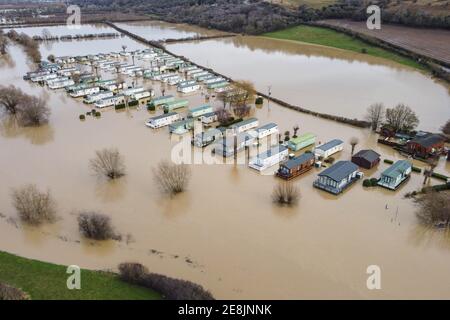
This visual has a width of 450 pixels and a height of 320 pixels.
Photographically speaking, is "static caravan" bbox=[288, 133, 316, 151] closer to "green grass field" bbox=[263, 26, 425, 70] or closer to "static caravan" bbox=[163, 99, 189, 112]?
"static caravan" bbox=[163, 99, 189, 112]

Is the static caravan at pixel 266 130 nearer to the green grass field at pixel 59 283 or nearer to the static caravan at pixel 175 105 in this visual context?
the static caravan at pixel 175 105

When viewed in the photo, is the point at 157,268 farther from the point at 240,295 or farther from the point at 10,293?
the point at 10,293

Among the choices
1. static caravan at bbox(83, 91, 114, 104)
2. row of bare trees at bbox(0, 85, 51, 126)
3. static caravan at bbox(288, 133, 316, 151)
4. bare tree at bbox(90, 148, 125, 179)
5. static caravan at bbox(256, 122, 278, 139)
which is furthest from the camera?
static caravan at bbox(83, 91, 114, 104)

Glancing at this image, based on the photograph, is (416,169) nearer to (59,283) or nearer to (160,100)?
(59,283)

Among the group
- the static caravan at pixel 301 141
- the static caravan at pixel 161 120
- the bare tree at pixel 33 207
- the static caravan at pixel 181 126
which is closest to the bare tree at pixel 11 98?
the static caravan at pixel 161 120

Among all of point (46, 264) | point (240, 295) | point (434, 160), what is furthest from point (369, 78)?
point (46, 264)

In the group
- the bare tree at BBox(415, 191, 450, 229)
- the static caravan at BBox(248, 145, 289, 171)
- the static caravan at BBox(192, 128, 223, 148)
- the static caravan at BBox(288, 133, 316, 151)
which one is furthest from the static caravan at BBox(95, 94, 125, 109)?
the bare tree at BBox(415, 191, 450, 229)
